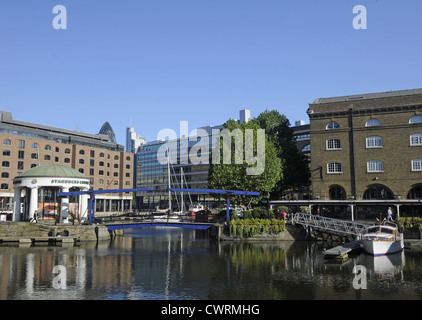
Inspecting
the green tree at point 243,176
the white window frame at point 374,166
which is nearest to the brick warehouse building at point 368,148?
the white window frame at point 374,166

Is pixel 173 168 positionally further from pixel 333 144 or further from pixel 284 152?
pixel 333 144

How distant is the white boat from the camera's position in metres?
38.2

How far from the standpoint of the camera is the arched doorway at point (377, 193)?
58.8 meters

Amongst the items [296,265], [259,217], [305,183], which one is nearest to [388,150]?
[305,183]

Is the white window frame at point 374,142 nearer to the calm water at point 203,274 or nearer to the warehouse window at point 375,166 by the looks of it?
the warehouse window at point 375,166

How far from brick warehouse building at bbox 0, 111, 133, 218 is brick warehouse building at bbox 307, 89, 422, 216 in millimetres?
68130

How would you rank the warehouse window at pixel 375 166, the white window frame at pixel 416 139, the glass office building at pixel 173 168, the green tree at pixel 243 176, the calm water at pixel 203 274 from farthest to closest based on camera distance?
the glass office building at pixel 173 168 → the green tree at pixel 243 176 → the warehouse window at pixel 375 166 → the white window frame at pixel 416 139 → the calm water at pixel 203 274

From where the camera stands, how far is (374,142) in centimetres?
6003

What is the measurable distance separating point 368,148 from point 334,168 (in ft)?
19.6

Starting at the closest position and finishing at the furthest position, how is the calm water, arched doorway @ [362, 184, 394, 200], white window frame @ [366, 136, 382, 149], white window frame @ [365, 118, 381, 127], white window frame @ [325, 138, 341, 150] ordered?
the calm water < arched doorway @ [362, 184, 394, 200] < white window frame @ [366, 136, 382, 149] < white window frame @ [365, 118, 381, 127] < white window frame @ [325, 138, 341, 150]

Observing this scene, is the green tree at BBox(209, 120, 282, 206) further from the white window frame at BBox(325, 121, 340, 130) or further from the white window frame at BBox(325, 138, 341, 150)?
the white window frame at BBox(325, 121, 340, 130)

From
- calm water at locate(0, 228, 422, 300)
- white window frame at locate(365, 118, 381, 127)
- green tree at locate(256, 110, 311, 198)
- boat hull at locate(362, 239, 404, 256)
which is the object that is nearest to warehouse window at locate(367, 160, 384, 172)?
white window frame at locate(365, 118, 381, 127)

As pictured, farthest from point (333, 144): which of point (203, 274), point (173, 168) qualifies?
point (173, 168)

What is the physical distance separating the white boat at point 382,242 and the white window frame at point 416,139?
70.0 ft
